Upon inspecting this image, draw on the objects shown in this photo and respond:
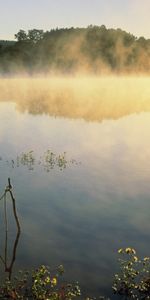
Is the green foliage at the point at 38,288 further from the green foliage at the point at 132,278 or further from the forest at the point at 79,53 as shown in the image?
the forest at the point at 79,53

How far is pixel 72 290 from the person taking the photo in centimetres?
1373

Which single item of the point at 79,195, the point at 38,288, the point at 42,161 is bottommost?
the point at 38,288

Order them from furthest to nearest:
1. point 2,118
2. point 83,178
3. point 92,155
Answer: point 2,118 < point 92,155 < point 83,178

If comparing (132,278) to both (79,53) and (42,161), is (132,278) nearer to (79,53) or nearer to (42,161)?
(42,161)

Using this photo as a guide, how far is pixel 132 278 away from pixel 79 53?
17245cm

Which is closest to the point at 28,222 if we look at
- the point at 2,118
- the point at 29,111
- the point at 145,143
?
the point at 145,143

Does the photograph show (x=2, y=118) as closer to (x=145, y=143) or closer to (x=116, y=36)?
(x=145, y=143)

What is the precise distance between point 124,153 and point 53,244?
1755 cm

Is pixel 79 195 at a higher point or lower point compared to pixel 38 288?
higher

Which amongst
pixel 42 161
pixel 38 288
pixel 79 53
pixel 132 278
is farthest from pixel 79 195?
pixel 79 53

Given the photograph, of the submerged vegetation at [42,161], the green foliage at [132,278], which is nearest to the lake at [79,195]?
the submerged vegetation at [42,161]

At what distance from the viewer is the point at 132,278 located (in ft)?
47.0

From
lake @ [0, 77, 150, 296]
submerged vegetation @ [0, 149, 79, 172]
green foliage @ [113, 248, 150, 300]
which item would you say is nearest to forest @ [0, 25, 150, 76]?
lake @ [0, 77, 150, 296]

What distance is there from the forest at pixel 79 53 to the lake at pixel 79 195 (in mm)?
132216
